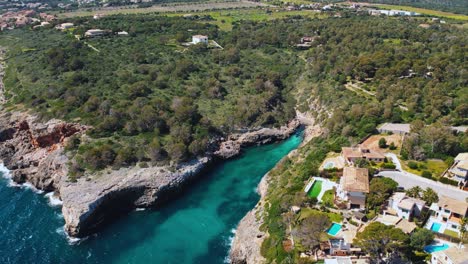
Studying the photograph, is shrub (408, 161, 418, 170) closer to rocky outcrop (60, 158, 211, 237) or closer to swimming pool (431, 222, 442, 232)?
swimming pool (431, 222, 442, 232)

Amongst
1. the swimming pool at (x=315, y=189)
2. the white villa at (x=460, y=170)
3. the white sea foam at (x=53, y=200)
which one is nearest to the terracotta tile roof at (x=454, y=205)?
the white villa at (x=460, y=170)

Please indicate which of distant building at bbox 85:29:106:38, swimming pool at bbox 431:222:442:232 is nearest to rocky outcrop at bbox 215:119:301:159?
swimming pool at bbox 431:222:442:232

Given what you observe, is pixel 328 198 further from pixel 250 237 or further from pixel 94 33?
pixel 94 33

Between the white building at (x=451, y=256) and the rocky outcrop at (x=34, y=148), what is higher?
the white building at (x=451, y=256)

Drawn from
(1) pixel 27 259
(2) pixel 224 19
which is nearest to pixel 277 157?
(1) pixel 27 259

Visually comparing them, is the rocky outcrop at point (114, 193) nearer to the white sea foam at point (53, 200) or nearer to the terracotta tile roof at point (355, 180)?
the white sea foam at point (53, 200)

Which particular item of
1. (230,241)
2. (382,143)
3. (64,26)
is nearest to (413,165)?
(382,143)

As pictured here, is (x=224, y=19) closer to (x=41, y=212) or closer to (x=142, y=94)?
(x=142, y=94)
